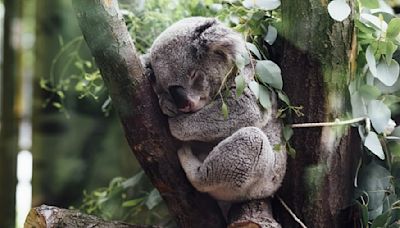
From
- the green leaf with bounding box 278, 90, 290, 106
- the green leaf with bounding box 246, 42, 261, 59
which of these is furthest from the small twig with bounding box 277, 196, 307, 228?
the green leaf with bounding box 246, 42, 261, 59

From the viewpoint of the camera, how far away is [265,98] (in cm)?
146

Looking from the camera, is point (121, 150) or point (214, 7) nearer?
point (214, 7)

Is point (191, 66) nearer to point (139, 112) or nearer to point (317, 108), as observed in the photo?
point (139, 112)

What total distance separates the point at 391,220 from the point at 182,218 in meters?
0.48

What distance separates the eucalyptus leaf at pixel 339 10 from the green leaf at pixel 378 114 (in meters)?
0.25

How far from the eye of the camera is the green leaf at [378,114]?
4.85 feet

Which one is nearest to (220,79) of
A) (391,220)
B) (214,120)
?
(214,120)

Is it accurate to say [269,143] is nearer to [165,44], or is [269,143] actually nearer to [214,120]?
[214,120]

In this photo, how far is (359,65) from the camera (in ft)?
5.05

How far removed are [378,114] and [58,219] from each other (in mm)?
752

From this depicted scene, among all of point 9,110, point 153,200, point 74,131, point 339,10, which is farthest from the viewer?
point 9,110

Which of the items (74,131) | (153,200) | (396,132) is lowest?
(74,131)

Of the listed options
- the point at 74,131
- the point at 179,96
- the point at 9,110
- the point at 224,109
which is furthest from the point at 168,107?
the point at 9,110

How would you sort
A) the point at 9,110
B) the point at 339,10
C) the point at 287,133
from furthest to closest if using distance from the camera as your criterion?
the point at 9,110 → the point at 287,133 → the point at 339,10
